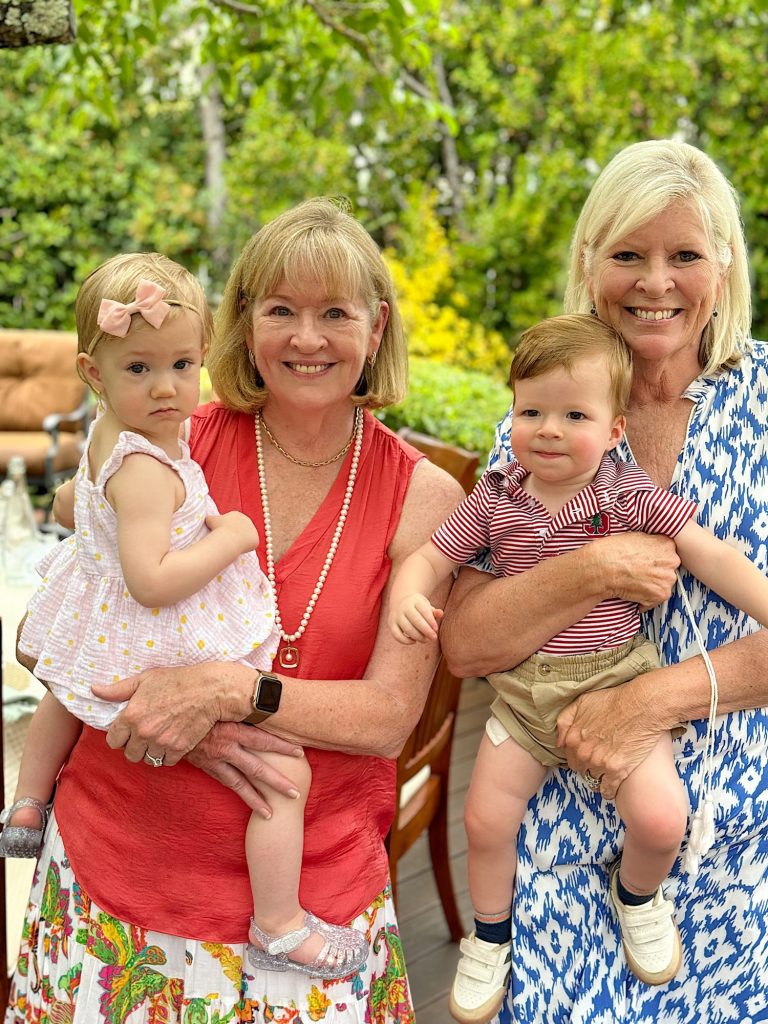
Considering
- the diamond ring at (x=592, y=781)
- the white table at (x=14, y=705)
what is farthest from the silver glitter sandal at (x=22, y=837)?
the diamond ring at (x=592, y=781)

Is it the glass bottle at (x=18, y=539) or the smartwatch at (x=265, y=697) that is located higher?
the smartwatch at (x=265, y=697)

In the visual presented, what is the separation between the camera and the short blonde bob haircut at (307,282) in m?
1.69

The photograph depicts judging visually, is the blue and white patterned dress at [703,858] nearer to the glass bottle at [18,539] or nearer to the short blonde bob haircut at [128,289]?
the short blonde bob haircut at [128,289]

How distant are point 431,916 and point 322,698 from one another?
192 centimetres

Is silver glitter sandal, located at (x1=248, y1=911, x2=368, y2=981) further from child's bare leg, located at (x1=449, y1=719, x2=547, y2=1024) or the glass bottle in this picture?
the glass bottle

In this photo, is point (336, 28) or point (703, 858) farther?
point (336, 28)

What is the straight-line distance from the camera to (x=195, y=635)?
5.52 feet

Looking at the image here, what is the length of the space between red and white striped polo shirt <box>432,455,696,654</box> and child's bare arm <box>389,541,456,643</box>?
2 centimetres

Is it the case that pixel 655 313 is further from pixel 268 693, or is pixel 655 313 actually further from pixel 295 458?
pixel 268 693

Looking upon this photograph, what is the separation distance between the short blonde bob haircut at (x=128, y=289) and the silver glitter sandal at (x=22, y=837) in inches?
29.8

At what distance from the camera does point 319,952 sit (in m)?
1.72

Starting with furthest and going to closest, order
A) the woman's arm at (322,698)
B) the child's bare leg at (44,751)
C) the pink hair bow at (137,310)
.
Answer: the child's bare leg at (44,751) → the woman's arm at (322,698) → the pink hair bow at (137,310)

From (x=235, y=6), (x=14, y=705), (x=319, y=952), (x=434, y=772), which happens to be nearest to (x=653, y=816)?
(x=319, y=952)

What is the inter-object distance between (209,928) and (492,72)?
8585 mm
